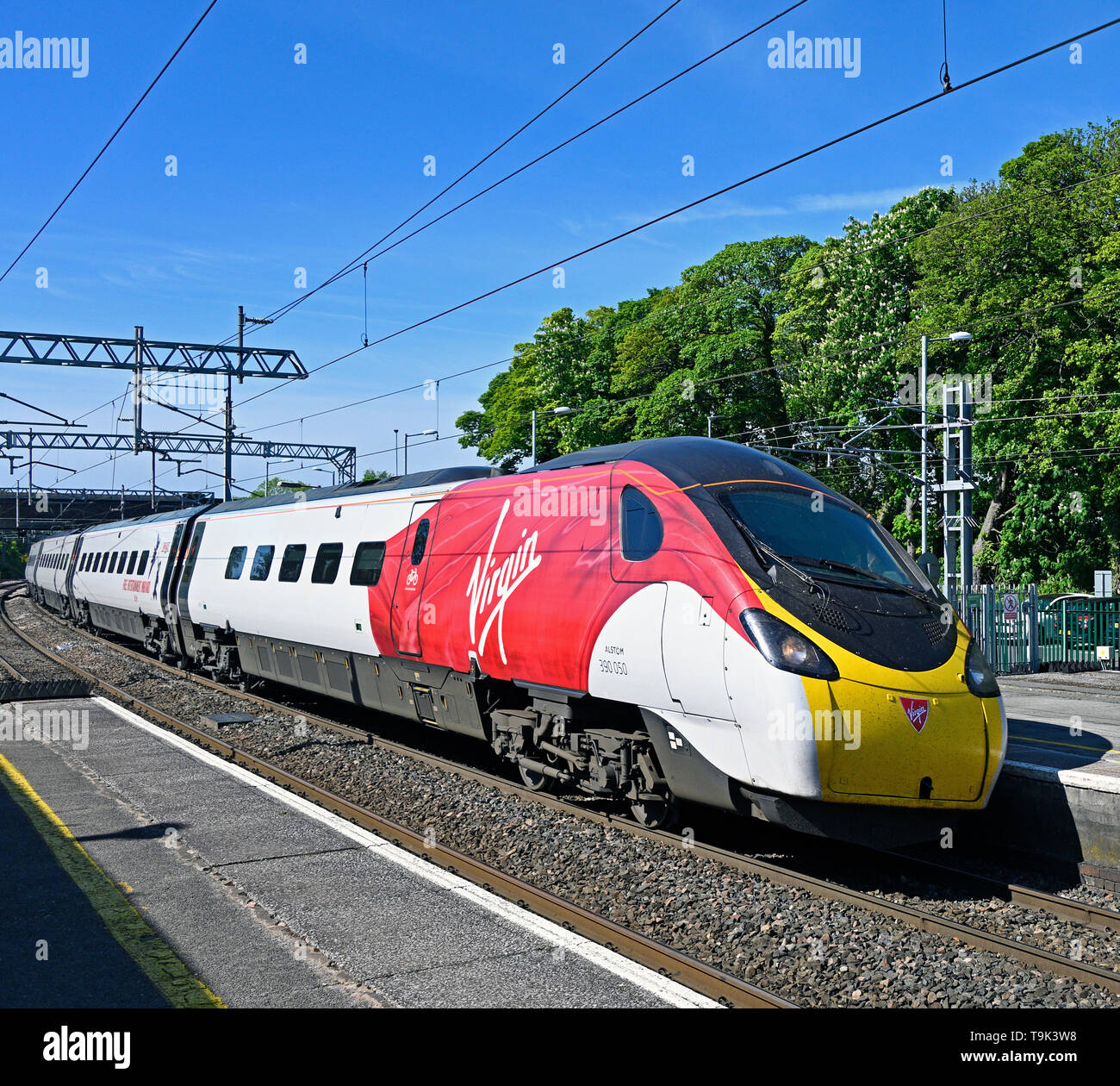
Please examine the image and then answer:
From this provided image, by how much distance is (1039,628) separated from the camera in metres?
23.0

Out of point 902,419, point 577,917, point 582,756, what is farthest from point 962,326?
point 577,917

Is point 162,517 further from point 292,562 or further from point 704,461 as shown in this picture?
point 704,461

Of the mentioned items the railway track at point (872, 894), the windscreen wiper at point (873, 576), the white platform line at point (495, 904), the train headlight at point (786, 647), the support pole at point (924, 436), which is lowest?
the railway track at point (872, 894)

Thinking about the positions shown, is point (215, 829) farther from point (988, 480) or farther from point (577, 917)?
point (988, 480)

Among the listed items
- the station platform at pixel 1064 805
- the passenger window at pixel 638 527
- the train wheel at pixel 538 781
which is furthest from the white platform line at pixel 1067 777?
the train wheel at pixel 538 781

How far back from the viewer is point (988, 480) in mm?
34625

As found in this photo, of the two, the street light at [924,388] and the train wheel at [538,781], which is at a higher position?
the street light at [924,388]

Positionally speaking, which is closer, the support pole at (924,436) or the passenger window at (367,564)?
the passenger window at (367,564)

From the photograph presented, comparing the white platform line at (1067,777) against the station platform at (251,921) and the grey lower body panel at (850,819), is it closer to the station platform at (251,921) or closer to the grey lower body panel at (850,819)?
the grey lower body panel at (850,819)

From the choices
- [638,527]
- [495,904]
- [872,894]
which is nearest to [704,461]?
[638,527]

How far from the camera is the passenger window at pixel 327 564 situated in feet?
45.0

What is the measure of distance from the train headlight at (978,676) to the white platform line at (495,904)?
3.27m

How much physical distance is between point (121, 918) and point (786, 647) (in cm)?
454
